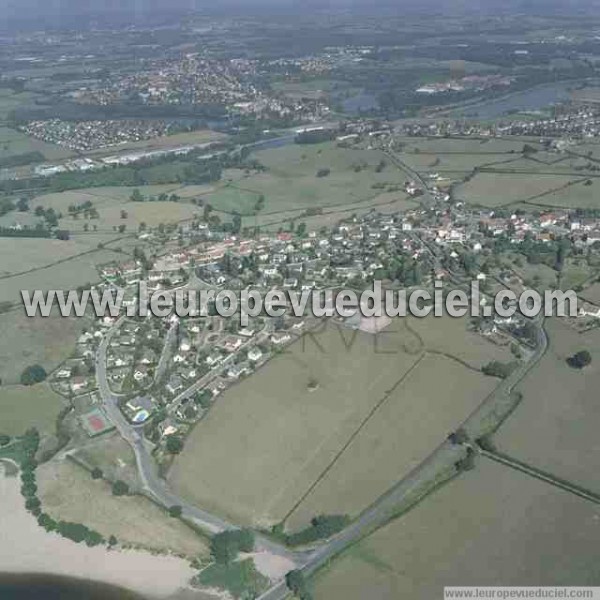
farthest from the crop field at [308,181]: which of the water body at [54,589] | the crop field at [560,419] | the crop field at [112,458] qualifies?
the water body at [54,589]

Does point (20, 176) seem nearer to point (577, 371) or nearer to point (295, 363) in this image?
point (295, 363)

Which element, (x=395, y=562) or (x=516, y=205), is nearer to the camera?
(x=395, y=562)

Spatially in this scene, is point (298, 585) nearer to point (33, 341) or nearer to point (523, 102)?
point (33, 341)

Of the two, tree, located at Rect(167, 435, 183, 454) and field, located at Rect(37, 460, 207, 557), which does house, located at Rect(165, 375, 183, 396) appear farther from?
field, located at Rect(37, 460, 207, 557)

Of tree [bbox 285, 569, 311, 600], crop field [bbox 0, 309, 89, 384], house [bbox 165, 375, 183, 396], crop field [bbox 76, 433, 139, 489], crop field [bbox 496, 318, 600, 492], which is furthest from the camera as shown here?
crop field [bbox 0, 309, 89, 384]

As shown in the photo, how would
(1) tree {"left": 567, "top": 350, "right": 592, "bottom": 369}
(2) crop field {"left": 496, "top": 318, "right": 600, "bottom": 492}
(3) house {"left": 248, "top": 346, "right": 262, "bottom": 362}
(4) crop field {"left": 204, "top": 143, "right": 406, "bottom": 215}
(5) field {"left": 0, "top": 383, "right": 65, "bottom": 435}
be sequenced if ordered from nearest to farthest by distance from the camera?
(2) crop field {"left": 496, "top": 318, "right": 600, "bottom": 492} → (5) field {"left": 0, "top": 383, "right": 65, "bottom": 435} → (1) tree {"left": 567, "top": 350, "right": 592, "bottom": 369} → (3) house {"left": 248, "top": 346, "right": 262, "bottom": 362} → (4) crop field {"left": 204, "top": 143, "right": 406, "bottom": 215}

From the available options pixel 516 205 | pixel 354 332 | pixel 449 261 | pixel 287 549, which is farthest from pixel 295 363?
pixel 516 205

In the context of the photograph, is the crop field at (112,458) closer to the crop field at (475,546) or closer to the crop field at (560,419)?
the crop field at (475,546)

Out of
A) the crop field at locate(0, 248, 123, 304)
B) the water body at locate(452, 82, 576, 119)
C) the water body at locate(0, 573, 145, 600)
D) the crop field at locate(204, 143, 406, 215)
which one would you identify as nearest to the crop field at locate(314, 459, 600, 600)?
the water body at locate(0, 573, 145, 600)
